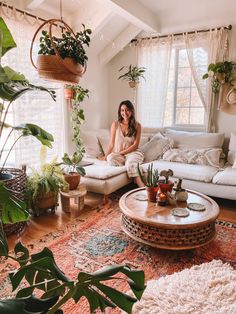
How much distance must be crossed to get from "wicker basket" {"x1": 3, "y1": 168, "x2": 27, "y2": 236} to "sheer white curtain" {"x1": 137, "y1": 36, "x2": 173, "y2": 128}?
249cm

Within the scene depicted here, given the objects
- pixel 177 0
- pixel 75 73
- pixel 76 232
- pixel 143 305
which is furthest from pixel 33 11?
pixel 143 305

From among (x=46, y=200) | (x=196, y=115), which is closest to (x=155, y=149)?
(x=196, y=115)

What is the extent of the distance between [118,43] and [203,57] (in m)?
1.40

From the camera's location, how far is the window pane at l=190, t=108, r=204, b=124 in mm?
4051

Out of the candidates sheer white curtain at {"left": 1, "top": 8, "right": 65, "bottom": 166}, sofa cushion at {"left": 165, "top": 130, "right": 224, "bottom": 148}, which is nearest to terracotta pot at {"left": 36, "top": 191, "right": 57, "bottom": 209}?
sheer white curtain at {"left": 1, "top": 8, "right": 65, "bottom": 166}

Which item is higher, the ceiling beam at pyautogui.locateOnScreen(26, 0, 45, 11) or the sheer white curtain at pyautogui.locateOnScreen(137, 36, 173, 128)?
the ceiling beam at pyautogui.locateOnScreen(26, 0, 45, 11)

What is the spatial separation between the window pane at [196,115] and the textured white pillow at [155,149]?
2.07 feet

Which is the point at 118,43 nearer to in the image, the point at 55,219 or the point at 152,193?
the point at 152,193

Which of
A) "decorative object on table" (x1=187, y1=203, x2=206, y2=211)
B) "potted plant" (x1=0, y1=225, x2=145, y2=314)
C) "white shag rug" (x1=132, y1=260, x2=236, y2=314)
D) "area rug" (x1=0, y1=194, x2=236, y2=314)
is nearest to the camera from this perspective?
"potted plant" (x1=0, y1=225, x2=145, y2=314)

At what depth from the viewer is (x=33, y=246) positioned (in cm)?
219

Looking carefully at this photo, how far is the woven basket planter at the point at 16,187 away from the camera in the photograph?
2.34 metres

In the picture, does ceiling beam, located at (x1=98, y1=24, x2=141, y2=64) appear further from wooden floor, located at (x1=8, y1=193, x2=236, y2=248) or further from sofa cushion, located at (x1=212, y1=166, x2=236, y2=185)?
sofa cushion, located at (x1=212, y1=166, x2=236, y2=185)

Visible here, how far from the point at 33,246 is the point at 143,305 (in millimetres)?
1161

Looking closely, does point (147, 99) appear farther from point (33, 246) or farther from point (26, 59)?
point (33, 246)
